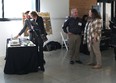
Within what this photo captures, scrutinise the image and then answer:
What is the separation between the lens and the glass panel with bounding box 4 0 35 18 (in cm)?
800

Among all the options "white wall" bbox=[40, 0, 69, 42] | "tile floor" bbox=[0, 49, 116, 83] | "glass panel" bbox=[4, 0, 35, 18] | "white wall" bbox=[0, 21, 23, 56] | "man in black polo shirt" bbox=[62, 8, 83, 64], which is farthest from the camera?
"white wall" bbox=[40, 0, 69, 42]

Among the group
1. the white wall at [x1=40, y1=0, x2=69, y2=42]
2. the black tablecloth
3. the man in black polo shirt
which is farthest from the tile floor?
the white wall at [x1=40, y1=0, x2=69, y2=42]

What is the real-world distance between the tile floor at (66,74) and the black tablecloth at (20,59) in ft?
0.53

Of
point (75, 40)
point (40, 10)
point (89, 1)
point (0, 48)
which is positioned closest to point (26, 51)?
point (75, 40)

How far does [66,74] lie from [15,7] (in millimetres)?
3780

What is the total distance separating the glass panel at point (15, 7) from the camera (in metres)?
8.00

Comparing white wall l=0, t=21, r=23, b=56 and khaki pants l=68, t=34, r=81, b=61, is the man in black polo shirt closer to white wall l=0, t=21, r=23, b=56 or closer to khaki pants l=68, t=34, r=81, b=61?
khaki pants l=68, t=34, r=81, b=61

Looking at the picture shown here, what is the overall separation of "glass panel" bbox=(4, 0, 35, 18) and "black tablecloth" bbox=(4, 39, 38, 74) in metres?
3.01

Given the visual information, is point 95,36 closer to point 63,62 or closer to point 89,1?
point 63,62

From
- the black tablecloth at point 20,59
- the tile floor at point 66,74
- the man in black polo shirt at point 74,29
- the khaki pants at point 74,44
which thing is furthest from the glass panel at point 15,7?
the black tablecloth at point 20,59

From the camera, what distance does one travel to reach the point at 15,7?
820 cm

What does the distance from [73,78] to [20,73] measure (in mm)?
1251

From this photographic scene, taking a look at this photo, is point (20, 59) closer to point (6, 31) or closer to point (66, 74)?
point (66, 74)

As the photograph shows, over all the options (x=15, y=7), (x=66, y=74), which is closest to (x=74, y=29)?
(x=66, y=74)
